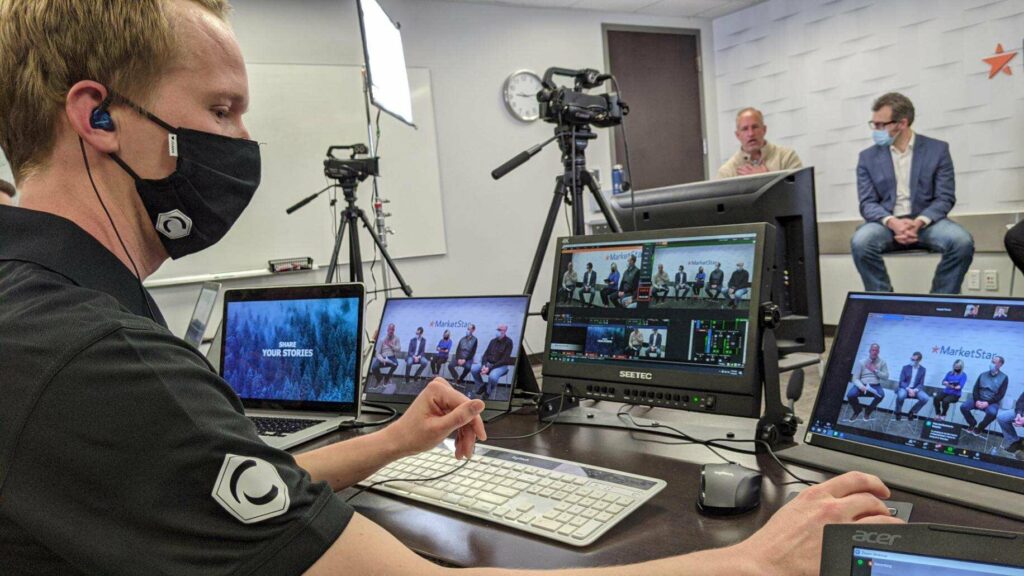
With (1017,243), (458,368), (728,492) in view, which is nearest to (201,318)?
(458,368)

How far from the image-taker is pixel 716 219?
5.60 feet

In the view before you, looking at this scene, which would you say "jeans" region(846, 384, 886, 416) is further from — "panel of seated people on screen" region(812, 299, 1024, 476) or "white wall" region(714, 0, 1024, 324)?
"white wall" region(714, 0, 1024, 324)

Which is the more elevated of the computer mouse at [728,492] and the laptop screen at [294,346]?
the laptop screen at [294,346]

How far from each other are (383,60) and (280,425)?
6.72ft

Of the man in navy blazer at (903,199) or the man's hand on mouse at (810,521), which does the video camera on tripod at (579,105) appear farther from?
the man in navy blazer at (903,199)

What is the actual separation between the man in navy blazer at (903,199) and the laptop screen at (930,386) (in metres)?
3.60

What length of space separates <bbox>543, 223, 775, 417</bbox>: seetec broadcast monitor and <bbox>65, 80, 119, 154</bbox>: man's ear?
0.89 m

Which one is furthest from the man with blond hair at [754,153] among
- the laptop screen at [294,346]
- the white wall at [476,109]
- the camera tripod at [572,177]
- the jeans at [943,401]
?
the jeans at [943,401]

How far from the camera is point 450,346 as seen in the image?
1556mm

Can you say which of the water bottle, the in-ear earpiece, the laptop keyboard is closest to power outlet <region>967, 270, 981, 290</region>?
the water bottle

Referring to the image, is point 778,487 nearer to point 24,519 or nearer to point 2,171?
point 24,519

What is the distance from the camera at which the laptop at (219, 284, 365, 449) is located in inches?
60.2

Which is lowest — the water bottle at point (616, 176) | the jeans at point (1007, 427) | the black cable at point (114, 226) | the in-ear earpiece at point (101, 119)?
the jeans at point (1007, 427)

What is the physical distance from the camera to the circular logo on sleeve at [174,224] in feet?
2.87
